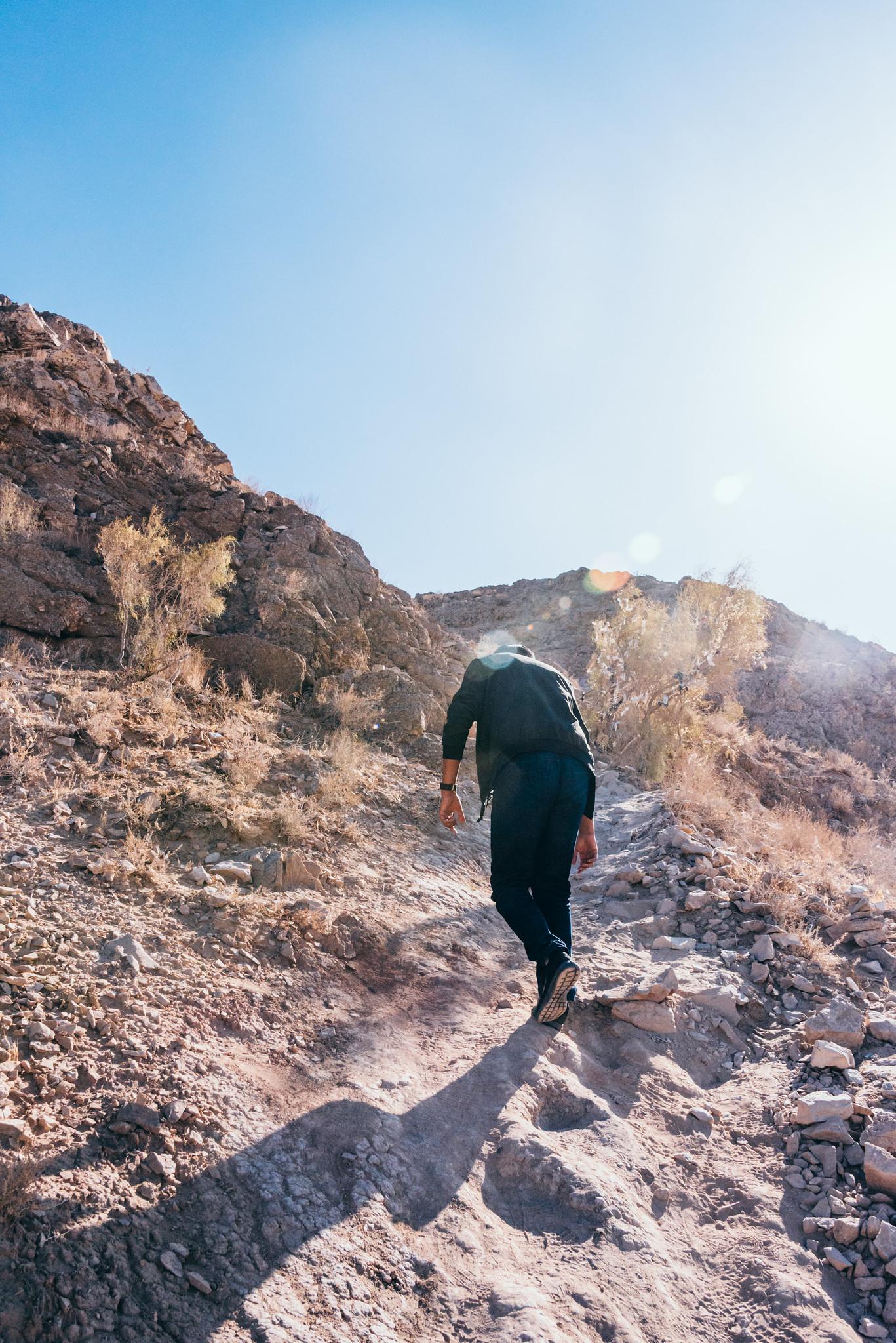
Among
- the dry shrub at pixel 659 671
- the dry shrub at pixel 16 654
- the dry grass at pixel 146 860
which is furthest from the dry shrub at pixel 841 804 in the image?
the dry shrub at pixel 16 654

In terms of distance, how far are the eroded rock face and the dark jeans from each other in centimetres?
445

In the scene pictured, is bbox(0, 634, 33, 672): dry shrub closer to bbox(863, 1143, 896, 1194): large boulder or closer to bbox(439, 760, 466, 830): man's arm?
bbox(439, 760, 466, 830): man's arm

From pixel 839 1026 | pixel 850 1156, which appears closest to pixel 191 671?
pixel 839 1026

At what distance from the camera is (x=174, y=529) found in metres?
8.17

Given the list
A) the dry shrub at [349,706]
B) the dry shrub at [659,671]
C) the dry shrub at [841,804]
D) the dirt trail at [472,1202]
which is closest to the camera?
the dirt trail at [472,1202]

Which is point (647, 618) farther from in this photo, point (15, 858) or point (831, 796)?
point (15, 858)

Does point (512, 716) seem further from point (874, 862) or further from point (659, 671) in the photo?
point (659, 671)

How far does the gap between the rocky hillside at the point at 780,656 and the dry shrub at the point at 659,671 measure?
147 inches

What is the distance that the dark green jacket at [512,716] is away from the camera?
9.79ft

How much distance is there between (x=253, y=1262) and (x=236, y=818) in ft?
9.06

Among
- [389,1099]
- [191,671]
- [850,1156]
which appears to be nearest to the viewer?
[850,1156]

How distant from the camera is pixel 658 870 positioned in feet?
16.7

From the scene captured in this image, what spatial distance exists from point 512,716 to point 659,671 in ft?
34.2

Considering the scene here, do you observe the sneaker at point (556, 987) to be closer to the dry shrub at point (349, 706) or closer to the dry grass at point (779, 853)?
the dry grass at point (779, 853)
